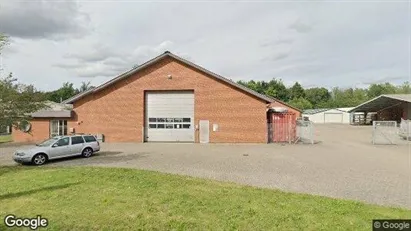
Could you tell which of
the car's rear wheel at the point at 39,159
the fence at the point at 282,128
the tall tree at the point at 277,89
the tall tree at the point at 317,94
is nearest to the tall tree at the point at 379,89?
the tall tree at the point at 317,94

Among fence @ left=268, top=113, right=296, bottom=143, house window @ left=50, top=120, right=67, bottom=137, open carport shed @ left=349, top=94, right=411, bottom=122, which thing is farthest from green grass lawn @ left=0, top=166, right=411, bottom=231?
open carport shed @ left=349, top=94, right=411, bottom=122

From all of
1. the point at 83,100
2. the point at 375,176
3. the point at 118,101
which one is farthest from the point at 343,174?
the point at 83,100

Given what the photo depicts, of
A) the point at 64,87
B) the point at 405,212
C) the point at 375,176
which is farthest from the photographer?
the point at 64,87

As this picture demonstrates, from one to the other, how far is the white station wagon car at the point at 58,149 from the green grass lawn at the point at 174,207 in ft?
18.8

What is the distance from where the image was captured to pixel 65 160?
16.6 metres

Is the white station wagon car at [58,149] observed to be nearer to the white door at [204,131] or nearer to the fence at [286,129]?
the white door at [204,131]

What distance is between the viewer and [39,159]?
1555cm

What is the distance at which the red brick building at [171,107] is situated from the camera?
26359 millimetres

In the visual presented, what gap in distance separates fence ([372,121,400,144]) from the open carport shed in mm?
22089

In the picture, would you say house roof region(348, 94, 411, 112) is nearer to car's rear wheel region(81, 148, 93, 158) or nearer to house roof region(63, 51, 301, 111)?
house roof region(63, 51, 301, 111)

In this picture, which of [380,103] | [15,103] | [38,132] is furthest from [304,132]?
[380,103]

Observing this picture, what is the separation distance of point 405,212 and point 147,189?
6.52 m

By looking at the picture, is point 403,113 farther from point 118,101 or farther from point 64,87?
point 64,87

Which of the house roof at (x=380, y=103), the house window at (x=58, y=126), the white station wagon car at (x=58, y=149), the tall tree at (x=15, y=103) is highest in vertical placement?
the house roof at (x=380, y=103)
